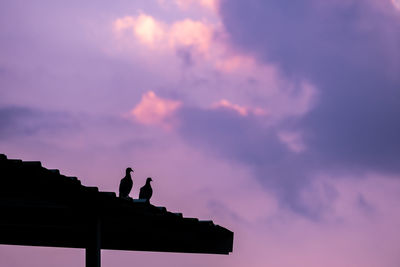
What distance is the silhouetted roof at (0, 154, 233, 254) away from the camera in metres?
8.02

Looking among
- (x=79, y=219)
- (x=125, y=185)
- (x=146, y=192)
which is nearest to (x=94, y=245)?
(x=79, y=219)

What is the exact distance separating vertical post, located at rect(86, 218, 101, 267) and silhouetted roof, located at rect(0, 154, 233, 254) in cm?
6

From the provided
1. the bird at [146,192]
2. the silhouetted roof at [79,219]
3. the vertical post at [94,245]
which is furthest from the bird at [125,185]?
the vertical post at [94,245]

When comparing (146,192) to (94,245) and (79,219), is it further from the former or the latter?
(94,245)

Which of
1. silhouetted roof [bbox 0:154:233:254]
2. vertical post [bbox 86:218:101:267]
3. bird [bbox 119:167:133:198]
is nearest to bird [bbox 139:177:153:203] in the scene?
bird [bbox 119:167:133:198]

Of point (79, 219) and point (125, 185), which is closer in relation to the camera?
point (79, 219)

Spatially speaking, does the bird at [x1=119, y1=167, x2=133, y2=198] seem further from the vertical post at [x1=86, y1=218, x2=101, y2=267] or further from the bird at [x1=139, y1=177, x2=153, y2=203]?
the vertical post at [x1=86, y1=218, x2=101, y2=267]

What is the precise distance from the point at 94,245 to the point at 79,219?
101 centimetres

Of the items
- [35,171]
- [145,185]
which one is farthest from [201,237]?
[145,185]

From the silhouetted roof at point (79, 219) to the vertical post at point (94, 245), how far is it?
2.4 inches

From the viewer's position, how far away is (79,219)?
10023 mm

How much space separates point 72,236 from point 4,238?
1.28 meters

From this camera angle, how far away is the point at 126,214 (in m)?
9.16

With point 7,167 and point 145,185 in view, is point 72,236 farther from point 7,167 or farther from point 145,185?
point 145,185
